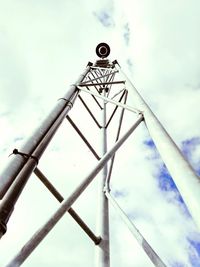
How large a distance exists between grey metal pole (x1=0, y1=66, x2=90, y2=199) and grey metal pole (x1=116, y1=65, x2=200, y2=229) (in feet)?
4.91

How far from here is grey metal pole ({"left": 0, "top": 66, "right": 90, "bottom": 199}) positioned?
3217 mm

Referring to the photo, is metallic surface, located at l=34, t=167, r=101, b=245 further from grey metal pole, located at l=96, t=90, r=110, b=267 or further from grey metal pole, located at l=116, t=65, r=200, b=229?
grey metal pole, located at l=116, t=65, r=200, b=229

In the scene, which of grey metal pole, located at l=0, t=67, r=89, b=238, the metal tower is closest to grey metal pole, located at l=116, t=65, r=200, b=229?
the metal tower

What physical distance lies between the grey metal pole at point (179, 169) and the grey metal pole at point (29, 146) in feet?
4.91

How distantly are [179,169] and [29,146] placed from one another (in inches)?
80.2

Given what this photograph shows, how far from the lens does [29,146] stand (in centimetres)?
397

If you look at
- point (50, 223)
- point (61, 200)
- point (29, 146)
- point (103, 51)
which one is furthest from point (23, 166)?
point (103, 51)

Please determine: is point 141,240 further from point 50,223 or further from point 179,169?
point 179,169

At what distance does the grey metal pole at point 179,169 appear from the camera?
2280 millimetres

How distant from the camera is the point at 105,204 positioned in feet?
17.4

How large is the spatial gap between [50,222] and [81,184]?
631mm

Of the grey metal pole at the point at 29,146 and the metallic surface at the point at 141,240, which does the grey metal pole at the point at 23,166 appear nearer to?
the grey metal pole at the point at 29,146

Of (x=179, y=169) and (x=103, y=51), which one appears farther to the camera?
(x=103, y=51)

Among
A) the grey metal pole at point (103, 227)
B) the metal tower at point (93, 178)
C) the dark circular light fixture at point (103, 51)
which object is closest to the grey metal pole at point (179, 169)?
the metal tower at point (93, 178)
